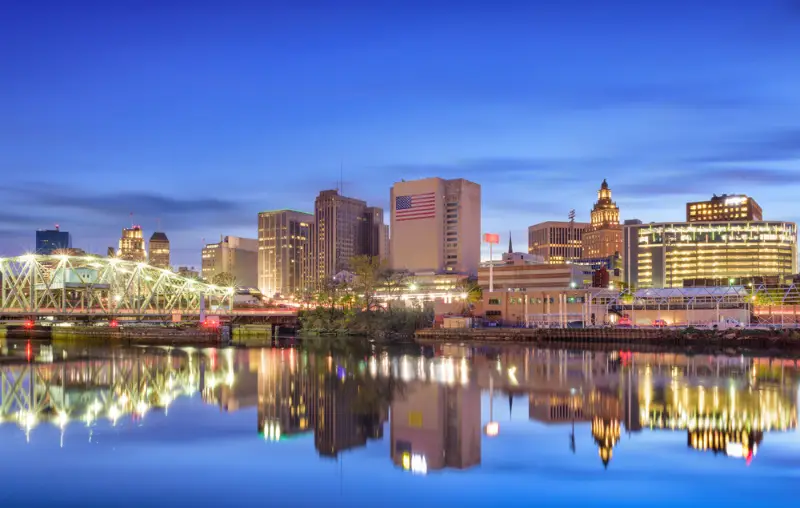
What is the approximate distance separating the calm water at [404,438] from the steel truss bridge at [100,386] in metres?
0.23

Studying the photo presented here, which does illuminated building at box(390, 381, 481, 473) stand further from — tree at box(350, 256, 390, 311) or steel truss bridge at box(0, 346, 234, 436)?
tree at box(350, 256, 390, 311)

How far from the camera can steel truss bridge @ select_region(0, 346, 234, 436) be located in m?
38.0

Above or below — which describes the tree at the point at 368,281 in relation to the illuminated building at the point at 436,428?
above

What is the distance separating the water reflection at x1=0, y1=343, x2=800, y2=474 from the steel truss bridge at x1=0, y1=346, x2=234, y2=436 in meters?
0.10

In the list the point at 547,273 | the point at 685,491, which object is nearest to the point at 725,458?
the point at 685,491

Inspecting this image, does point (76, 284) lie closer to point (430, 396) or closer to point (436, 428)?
point (430, 396)

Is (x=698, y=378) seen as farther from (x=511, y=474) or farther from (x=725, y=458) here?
(x=511, y=474)

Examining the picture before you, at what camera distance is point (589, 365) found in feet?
202

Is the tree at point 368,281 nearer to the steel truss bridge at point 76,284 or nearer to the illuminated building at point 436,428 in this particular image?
the steel truss bridge at point 76,284

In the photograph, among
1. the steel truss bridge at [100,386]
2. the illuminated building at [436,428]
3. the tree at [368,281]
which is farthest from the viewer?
Result: the tree at [368,281]

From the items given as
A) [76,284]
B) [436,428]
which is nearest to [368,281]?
[76,284]

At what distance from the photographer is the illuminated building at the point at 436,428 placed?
2855 cm

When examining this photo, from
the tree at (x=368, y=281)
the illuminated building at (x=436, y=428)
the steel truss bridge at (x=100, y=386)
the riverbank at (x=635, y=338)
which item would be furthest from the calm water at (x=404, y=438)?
the tree at (x=368, y=281)

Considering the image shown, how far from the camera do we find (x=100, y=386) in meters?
49.5
